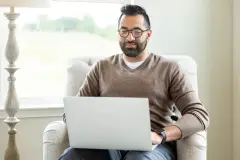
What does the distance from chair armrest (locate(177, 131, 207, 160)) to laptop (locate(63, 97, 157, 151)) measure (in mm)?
239

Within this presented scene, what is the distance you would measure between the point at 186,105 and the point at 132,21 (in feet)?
1.67

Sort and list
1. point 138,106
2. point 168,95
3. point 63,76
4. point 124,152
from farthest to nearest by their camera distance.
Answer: point 63,76 → point 168,95 → point 124,152 → point 138,106

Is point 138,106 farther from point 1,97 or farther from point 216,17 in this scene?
point 216,17

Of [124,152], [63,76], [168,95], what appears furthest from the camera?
[63,76]

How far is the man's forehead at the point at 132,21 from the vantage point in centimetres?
212

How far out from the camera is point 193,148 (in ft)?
6.03

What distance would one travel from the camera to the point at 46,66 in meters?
2.73

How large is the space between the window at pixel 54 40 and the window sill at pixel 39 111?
0.32 feet

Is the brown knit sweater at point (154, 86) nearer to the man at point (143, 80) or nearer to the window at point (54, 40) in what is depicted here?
the man at point (143, 80)

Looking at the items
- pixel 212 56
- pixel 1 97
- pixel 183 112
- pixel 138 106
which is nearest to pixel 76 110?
pixel 138 106

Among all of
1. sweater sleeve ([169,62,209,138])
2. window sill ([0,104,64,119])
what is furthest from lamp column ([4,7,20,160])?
sweater sleeve ([169,62,209,138])

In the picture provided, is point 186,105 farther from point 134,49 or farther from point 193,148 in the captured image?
point 134,49

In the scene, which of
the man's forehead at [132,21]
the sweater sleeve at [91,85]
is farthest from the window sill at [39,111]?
the man's forehead at [132,21]

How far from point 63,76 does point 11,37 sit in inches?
24.0
